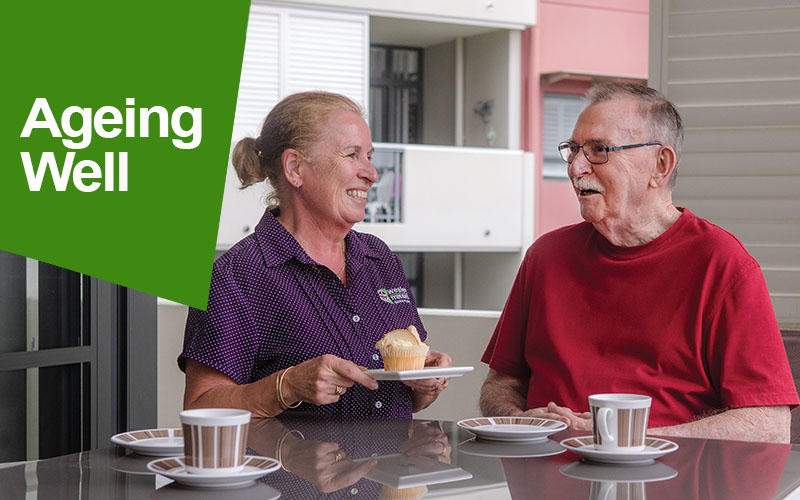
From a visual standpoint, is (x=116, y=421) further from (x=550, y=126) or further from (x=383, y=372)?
(x=550, y=126)

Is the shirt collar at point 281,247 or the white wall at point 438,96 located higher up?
the white wall at point 438,96

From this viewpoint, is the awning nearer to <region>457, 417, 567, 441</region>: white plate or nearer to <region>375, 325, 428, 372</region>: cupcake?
<region>375, 325, 428, 372</region>: cupcake

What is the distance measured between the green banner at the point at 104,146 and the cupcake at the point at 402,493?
3.07 ft

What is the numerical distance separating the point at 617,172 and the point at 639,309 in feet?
1.10

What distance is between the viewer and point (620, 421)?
155 centimetres

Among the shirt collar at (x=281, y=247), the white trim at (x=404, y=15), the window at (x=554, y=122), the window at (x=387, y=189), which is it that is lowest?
the shirt collar at (x=281, y=247)

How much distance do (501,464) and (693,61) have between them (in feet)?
8.40

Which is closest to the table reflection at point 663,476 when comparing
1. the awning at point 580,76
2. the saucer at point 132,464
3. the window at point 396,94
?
the saucer at point 132,464

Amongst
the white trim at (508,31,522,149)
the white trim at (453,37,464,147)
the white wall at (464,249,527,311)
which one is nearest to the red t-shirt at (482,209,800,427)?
the white wall at (464,249,527,311)


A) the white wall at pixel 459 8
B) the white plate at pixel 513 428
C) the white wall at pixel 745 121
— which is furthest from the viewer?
the white wall at pixel 459 8

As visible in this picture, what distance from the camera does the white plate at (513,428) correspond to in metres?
1.75

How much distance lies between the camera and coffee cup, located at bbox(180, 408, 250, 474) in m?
1.33

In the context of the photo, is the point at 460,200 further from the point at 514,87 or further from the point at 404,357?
the point at 404,357

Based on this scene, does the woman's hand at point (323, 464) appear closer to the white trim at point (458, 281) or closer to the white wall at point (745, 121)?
the white wall at point (745, 121)
